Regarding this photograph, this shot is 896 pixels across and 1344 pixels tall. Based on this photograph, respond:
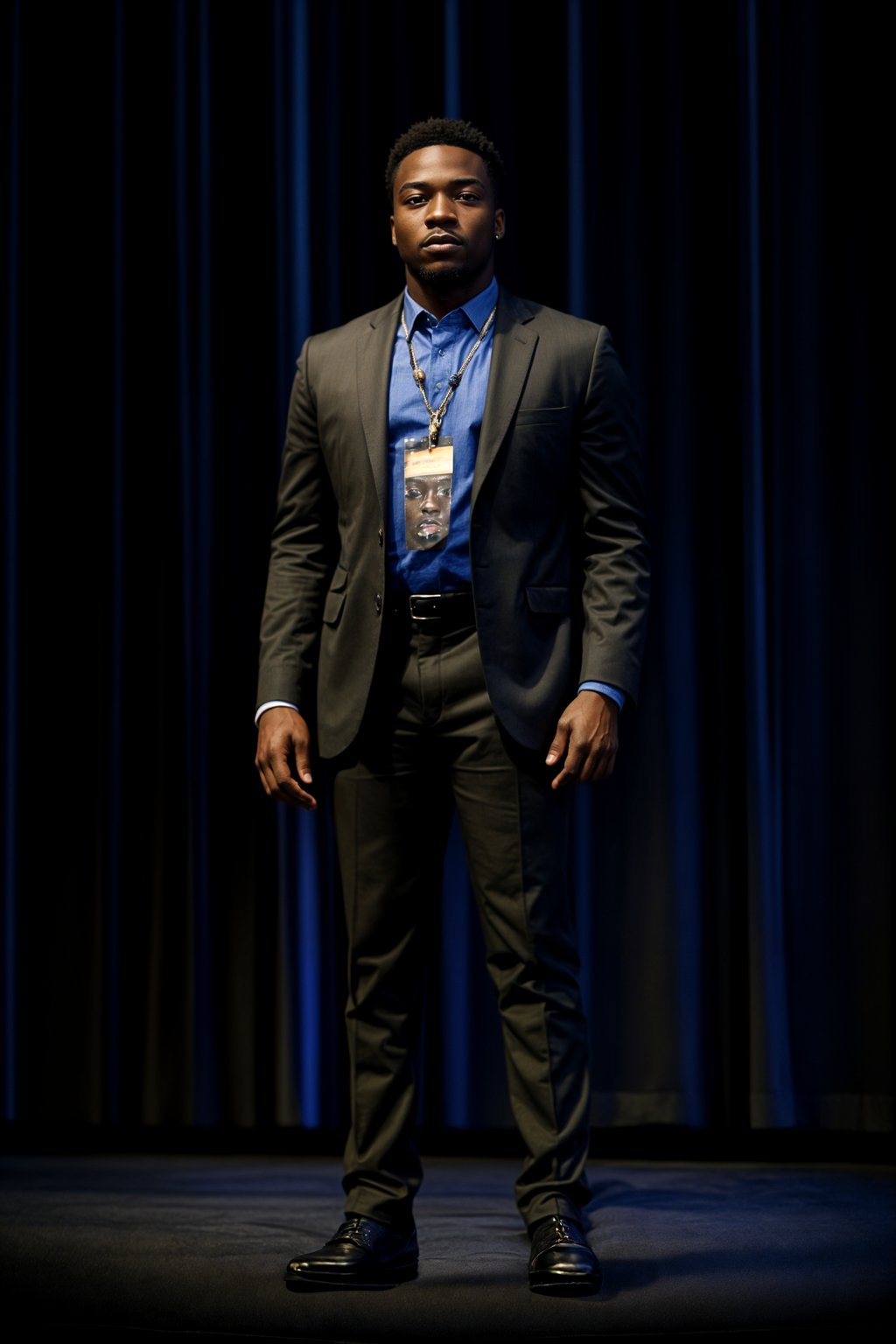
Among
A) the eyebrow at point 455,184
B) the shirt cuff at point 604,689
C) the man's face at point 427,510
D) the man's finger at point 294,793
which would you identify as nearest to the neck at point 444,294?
the eyebrow at point 455,184

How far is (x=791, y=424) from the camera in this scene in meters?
2.66

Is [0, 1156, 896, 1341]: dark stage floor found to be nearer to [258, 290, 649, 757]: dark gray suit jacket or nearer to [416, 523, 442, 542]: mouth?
[258, 290, 649, 757]: dark gray suit jacket

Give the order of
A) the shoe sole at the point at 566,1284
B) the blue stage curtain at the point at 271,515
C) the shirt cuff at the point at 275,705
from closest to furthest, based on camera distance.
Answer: the shoe sole at the point at 566,1284, the shirt cuff at the point at 275,705, the blue stage curtain at the point at 271,515

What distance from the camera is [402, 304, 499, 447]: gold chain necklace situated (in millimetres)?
1787

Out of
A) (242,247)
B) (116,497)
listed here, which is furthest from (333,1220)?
(242,247)

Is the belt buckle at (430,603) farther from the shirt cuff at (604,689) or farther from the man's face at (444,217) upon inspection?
the man's face at (444,217)

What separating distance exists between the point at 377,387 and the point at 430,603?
0.31 meters

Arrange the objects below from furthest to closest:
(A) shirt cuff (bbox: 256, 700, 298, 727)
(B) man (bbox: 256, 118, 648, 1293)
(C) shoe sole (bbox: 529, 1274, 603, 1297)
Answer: (A) shirt cuff (bbox: 256, 700, 298, 727) → (B) man (bbox: 256, 118, 648, 1293) → (C) shoe sole (bbox: 529, 1274, 603, 1297)

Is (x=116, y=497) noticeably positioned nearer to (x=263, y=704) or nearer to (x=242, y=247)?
(x=242, y=247)

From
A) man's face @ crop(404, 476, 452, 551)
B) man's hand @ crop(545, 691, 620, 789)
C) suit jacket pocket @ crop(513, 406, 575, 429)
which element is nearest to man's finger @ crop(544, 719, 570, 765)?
man's hand @ crop(545, 691, 620, 789)

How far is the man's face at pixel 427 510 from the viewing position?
1752 millimetres

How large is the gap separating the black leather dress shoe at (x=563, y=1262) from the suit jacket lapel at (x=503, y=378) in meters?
0.93

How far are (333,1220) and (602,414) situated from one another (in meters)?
1.31

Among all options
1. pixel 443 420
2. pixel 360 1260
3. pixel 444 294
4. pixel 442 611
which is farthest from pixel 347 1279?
pixel 444 294
